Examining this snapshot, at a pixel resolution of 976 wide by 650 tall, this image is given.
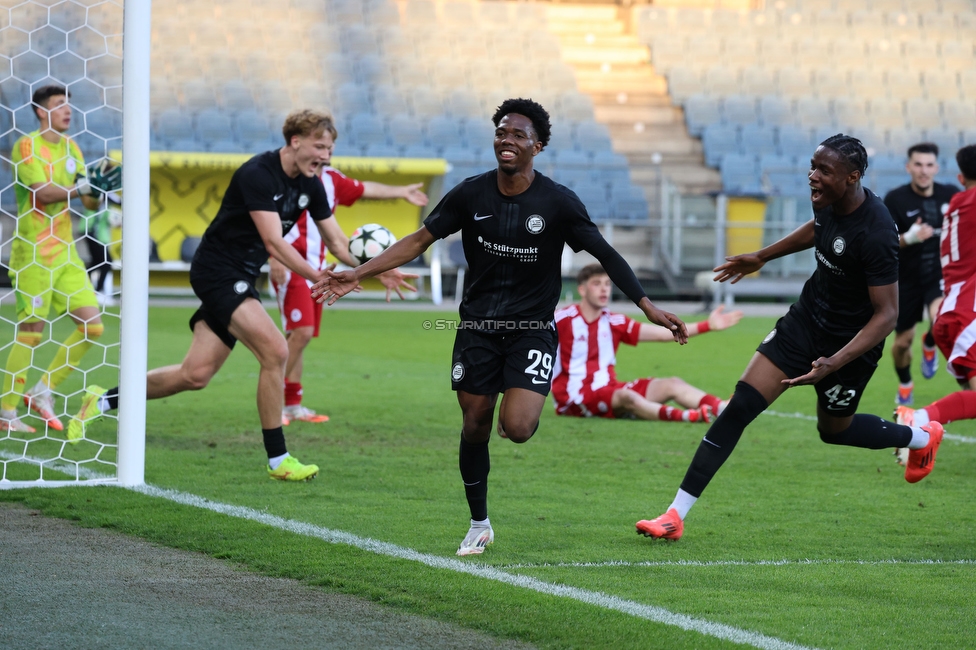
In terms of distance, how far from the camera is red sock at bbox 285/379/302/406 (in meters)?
9.16

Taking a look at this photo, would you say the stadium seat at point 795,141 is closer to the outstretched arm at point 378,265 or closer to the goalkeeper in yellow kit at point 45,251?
the goalkeeper in yellow kit at point 45,251

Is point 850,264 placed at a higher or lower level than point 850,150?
lower


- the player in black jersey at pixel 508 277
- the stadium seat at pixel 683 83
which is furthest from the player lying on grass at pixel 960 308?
the stadium seat at pixel 683 83

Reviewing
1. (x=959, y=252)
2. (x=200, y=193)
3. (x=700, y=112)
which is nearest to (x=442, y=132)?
(x=200, y=193)

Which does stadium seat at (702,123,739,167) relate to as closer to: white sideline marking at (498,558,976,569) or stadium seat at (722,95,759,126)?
stadium seat at (722,95,759,126)

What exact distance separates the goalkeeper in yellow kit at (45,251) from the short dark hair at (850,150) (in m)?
4.49

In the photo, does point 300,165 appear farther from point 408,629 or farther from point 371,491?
point 408,629

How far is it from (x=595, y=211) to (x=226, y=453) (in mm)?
17314

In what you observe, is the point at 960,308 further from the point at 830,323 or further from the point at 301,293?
the point at 301,293

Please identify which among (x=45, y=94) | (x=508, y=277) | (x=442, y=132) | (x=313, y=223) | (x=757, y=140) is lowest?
(x=508, y=277)

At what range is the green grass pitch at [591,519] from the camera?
413cm

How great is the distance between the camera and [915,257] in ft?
34.3

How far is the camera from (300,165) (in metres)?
6.86

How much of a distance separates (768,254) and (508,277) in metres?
1.36
